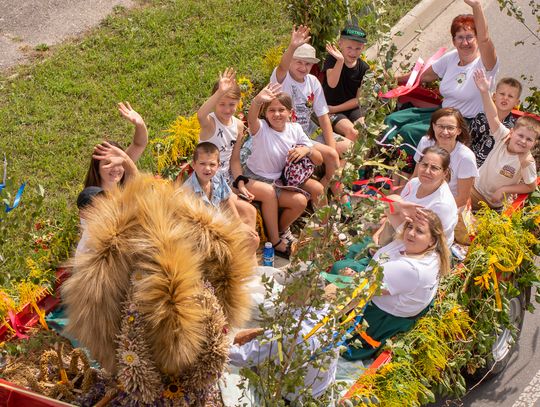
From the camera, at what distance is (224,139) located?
6.48 meters

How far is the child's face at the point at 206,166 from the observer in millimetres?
5863

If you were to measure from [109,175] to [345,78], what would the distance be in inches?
116

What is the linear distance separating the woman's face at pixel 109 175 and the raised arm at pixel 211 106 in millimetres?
1019

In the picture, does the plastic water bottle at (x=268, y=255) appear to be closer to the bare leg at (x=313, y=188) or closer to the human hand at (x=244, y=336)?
the bare leg at (x=313, y=188)

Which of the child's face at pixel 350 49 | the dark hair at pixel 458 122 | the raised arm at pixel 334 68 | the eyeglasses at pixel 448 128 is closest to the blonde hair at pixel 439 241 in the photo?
the eyeglasses at pixel 448 128

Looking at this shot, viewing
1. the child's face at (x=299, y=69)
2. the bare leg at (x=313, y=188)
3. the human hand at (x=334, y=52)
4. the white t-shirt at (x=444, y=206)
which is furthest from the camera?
the human hand at (x=334, y=52)

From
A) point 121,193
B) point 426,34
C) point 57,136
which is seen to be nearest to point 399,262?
point 121,193

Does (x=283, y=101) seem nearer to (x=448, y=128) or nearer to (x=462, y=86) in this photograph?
(x=448, y=128)

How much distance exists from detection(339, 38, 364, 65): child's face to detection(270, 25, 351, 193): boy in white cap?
1.55ft

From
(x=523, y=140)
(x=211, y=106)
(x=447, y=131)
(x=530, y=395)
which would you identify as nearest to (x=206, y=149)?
→ (x=211, y=106)

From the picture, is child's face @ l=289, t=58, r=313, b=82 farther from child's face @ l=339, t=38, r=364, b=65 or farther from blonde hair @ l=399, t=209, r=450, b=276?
blonde hair @ l=399, t=209, r=450, b=276

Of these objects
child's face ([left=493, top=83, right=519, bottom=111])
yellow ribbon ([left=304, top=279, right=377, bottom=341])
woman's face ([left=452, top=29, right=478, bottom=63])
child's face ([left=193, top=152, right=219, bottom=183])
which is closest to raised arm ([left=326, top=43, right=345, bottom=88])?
woman's face ([left=452, top=29, right=478, bottom=63])

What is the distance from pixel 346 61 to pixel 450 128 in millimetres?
1533

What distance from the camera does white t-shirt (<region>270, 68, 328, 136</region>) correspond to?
709cm
